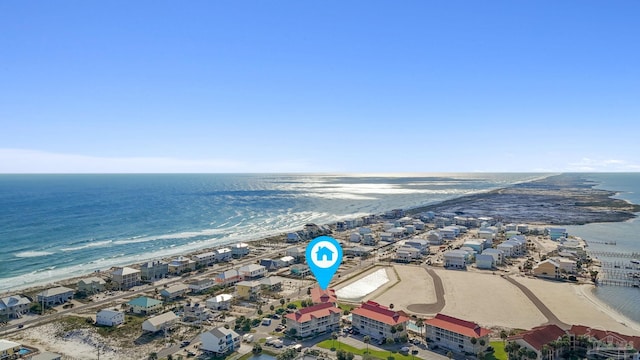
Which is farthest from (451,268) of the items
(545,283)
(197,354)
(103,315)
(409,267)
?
(103,315)

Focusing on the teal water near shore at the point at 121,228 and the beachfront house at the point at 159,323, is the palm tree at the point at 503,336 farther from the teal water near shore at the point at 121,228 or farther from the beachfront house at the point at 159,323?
the teal water near shore at the point at 121,228

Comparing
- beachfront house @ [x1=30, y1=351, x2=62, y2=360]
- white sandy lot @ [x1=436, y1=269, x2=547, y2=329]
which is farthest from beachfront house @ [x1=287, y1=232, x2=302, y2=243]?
beachfront house @ [x1=30, y1=351, x2=62, y2=360]

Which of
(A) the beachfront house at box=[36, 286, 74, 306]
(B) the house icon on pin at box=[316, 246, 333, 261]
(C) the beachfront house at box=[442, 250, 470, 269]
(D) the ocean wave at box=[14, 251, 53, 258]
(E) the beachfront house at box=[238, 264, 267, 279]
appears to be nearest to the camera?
(B) the house icon on pin at box=[316, 246, 333, 261]

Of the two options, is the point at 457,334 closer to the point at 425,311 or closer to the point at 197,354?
the point at 425,311

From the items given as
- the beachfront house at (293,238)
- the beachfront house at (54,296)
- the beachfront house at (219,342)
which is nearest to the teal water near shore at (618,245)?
the beachfront house at (219,342)

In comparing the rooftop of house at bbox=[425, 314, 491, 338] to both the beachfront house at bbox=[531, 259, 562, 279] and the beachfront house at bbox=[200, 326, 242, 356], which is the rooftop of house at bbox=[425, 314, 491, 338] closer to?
the beachfront house at bbox=[200, 326, 242, 356]

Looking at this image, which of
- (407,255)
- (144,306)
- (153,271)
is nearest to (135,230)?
(153,271)
